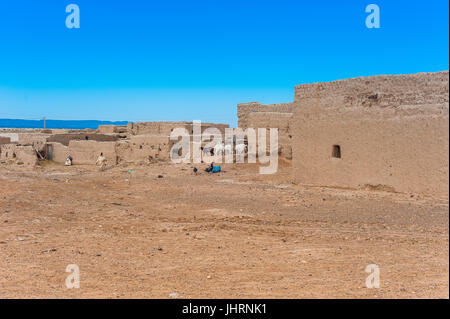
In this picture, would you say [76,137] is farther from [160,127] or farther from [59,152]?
[160,127]

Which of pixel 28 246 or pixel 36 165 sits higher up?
pixel 36 165

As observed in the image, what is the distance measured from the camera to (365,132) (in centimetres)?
424

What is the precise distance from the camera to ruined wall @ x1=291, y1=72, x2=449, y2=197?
99.1 inches

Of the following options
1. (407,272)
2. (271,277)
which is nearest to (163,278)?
(271,277)

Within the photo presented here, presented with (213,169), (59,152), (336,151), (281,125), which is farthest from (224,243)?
(59,152)

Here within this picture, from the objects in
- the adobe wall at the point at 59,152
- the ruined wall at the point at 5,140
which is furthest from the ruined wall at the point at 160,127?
the ruined wall at the point at 5,140

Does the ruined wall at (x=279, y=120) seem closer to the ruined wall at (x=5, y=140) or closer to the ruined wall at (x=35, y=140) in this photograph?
the ruined wall at (x=35, y=140)

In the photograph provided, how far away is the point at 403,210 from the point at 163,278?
2.76 meters

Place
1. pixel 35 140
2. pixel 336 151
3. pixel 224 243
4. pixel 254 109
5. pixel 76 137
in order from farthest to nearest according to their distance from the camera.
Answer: pixel 76 137 → pixel 35 140 → pixel 254 109 → pixel 336 151 → pixel 224 243

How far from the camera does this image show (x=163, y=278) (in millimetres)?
4445

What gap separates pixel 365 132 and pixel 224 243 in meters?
2.75

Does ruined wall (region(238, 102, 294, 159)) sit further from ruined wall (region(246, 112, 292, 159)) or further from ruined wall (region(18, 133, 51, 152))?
ruined wall (region(18, 133, 51, 152))

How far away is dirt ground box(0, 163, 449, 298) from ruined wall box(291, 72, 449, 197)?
0.31 meters
